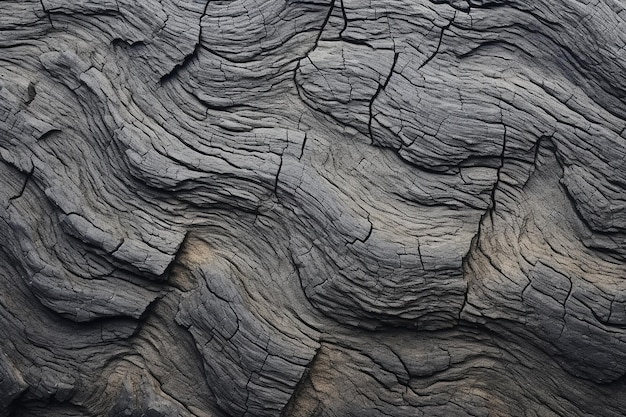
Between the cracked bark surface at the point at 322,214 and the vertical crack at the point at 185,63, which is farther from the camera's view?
the vertical crack at the point at 185,63

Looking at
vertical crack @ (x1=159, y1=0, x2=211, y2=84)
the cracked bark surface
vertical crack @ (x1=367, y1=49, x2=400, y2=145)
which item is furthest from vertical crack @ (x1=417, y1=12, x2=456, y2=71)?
vertical crack @ (x1=159, y1=0, x2=211, y2=84)

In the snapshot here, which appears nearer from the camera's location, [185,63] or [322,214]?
[322,214]

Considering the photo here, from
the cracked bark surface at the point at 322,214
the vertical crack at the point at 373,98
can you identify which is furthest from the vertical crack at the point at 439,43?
the vertical crack at the point at 373,98

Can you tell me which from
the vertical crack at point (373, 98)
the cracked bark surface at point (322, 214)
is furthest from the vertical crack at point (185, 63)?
the vertical crack at point (373, 98)

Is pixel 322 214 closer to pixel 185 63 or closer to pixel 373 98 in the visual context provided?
pixel 373 98

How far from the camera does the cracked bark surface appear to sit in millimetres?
2709

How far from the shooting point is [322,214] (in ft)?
9.12

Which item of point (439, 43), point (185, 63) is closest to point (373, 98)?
point (439, 43)

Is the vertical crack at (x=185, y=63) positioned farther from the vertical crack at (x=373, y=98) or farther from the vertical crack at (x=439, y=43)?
the vertical crack at (x=439, y=43)

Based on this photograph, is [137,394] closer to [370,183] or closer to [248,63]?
[370,183]

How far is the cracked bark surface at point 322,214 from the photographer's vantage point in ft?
8.89

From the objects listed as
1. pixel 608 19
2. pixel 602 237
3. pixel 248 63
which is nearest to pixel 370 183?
pixel 248 63

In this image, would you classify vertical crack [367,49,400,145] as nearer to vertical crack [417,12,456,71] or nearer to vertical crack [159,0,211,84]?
vertical crack [417,12,456,71]

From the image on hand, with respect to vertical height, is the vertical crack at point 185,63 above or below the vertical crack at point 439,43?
below
